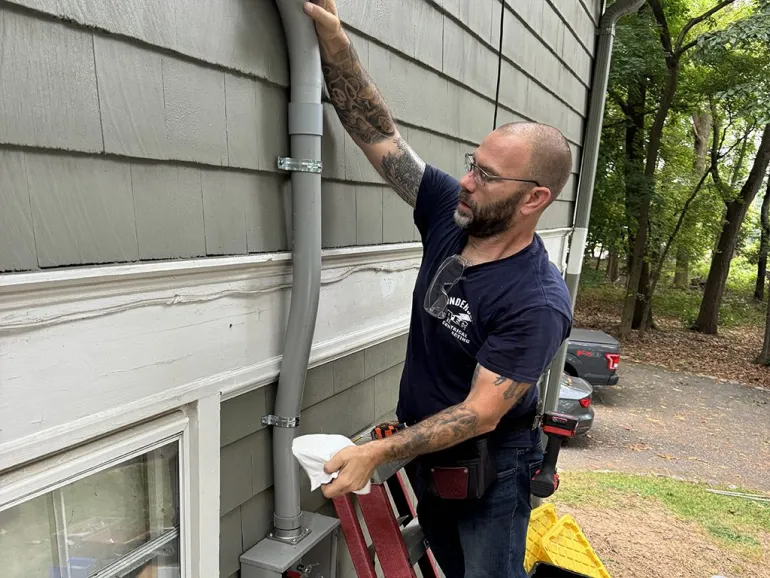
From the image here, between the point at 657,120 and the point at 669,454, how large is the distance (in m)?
7.58

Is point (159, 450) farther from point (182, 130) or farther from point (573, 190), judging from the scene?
point (573, 190)

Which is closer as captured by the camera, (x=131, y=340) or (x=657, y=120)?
(x=131, y=340)

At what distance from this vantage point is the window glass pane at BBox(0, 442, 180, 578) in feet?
4.22

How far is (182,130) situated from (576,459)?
7.23 metres

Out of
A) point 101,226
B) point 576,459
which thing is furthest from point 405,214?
point 576,459

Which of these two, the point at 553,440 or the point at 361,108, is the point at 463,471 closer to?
the point at 553,440

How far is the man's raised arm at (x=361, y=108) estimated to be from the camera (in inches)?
65.5

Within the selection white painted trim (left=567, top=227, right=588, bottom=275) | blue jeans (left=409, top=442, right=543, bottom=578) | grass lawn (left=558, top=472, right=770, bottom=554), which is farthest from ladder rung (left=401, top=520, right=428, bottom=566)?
grass lawn (left=558, top=472, right=770, bottom=554)

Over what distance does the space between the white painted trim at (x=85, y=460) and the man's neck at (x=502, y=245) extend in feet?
3.48

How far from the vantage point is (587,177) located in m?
5.14

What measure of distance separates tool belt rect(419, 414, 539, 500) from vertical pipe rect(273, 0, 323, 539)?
0.48m

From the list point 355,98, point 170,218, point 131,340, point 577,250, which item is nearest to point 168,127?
point 170,218

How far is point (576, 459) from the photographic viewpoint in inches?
294

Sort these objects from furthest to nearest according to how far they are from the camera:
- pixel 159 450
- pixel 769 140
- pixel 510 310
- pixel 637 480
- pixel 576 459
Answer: pixel 769 140 → pixel 576 459 → pixel 637 480 → pixel 510 310 → pixel 159 450
